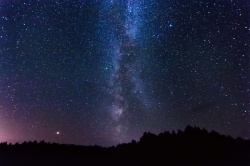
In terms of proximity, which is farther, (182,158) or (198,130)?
(198,130)

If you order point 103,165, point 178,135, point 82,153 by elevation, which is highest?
point 178,135

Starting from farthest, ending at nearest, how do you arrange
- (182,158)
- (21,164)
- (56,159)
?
(182,158) < (56,159) < (21,164)

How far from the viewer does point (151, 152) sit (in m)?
26.5

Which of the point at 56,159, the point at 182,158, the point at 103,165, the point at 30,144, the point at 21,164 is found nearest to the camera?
the point at 21,164

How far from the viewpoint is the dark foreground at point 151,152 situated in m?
21.8

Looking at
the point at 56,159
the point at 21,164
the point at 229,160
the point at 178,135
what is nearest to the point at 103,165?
the point at 56,159

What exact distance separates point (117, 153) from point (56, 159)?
5987 millimetres

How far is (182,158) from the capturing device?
23.9 m

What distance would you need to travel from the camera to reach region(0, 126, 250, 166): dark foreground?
2178 centimetres

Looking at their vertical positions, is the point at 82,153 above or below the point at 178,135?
below

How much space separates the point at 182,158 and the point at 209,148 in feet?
11.0

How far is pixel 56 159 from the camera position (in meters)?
22.5

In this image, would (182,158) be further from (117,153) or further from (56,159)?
(56,159)

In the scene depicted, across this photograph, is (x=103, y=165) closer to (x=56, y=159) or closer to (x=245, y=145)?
(x=56, y=159)
